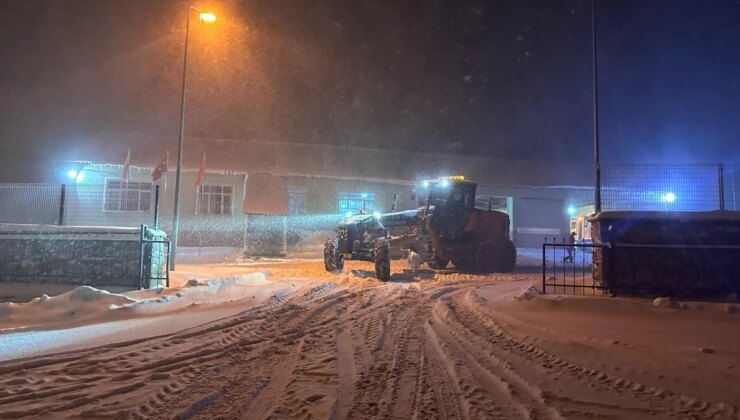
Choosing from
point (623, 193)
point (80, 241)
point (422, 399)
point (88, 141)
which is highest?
point (88, 141)

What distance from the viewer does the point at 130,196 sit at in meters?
25.9

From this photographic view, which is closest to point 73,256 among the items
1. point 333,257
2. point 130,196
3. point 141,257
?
point 141,257

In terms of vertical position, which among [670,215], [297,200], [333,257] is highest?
[297,200]

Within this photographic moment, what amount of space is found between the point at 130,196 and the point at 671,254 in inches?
970

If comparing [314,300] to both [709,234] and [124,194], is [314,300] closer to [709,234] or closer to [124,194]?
[709,234]

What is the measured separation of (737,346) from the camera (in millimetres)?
6395

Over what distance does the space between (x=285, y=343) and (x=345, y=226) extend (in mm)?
10384

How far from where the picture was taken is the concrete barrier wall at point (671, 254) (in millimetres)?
9516

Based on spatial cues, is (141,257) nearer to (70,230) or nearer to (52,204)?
(70,230)

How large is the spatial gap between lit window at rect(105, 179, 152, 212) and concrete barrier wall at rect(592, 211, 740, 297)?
2170 cm

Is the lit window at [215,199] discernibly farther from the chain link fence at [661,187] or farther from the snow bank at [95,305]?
the chain link fence at [661,187]

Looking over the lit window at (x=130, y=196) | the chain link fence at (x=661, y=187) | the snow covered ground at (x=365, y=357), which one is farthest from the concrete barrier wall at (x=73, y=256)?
the lit window at (x=130, y=196)

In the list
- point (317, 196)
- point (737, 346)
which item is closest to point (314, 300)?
point (737, 346)

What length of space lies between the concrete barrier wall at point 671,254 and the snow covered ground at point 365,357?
33.3 inches
